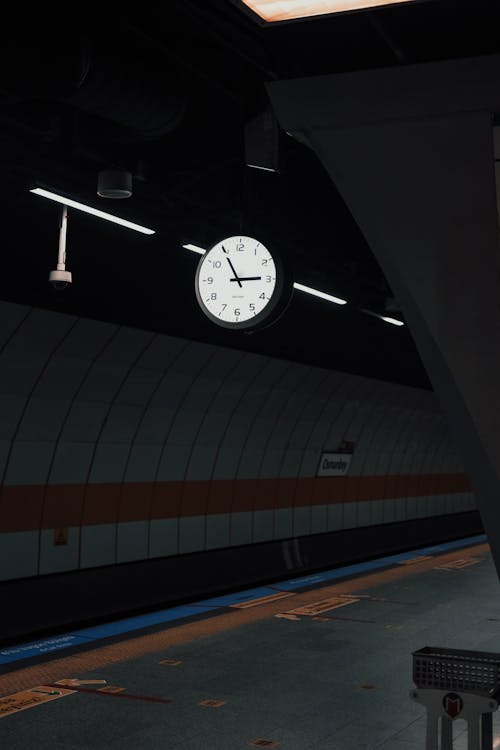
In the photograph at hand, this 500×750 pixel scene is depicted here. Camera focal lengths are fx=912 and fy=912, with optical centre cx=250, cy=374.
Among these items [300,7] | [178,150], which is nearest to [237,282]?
[178,150]

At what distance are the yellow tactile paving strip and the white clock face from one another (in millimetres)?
4322

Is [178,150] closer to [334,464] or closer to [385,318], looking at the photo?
[385,318]

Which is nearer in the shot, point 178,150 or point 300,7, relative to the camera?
point 300,7

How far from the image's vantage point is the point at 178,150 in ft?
32.7

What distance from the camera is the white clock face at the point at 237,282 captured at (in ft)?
26.3

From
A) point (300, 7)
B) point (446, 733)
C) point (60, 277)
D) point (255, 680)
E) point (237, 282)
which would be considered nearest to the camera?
point (300, 7)

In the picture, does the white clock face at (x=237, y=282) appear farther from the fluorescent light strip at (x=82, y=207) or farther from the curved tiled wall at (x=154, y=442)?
the curved tiled wall at (x=154, y=442)

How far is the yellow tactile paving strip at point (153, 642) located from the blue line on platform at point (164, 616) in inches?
18.5

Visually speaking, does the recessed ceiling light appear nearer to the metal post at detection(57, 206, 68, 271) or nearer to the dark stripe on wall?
the metal post at detection(57, 206, 68, 271)

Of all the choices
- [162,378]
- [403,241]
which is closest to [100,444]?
[162,378]

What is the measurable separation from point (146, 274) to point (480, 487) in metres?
8.81

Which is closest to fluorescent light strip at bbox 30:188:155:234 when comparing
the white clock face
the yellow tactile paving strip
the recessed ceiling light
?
the white clock face

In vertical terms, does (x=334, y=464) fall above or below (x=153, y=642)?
above

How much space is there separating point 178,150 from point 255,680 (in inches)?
225
